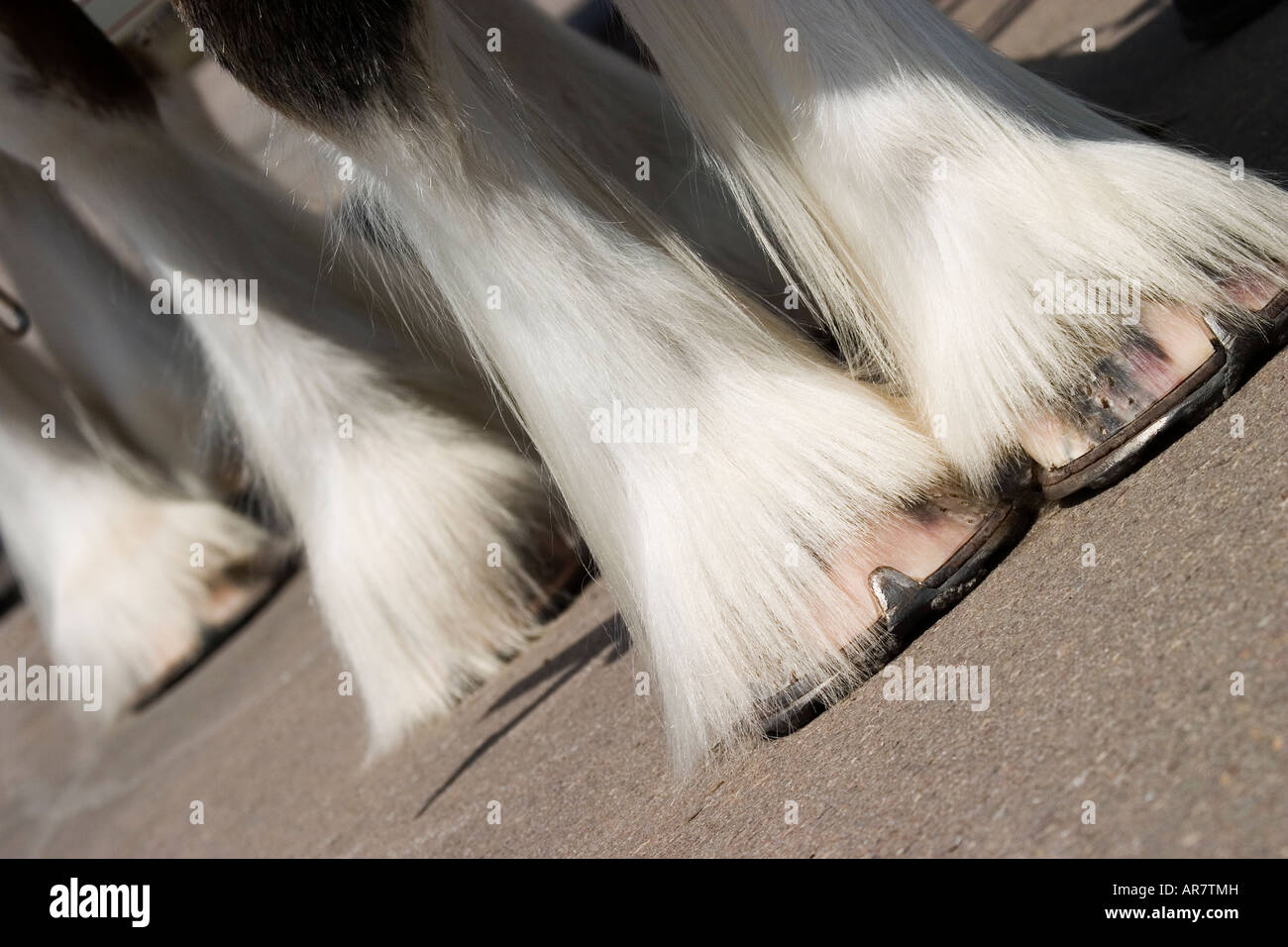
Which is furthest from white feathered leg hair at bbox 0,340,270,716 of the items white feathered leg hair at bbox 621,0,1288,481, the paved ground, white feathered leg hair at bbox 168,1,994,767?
white feathered leg hair at bbox 621,0,1288,481

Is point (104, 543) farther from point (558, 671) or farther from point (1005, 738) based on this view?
point (1005, 738)

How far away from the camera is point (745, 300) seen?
4.84ft

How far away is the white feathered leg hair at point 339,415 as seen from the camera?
1932mm

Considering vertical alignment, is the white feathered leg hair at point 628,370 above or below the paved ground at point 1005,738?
above

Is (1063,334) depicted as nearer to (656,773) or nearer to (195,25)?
(656,773)

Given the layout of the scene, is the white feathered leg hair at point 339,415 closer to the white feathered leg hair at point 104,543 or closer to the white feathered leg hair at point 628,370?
the white feathered leg hair at point 628,370

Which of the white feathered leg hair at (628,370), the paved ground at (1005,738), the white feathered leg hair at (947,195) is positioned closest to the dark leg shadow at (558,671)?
the paved ground at (1005,738)

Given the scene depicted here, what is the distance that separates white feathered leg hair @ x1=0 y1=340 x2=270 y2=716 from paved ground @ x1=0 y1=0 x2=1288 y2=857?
1.86 feet

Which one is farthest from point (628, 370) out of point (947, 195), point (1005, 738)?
point (1005, 738)

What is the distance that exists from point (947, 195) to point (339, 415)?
1.03 meters

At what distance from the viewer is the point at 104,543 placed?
8.98 feet

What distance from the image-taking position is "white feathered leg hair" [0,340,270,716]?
8.96 ft

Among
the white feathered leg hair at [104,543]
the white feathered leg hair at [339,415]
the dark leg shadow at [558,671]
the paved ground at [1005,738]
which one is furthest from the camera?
the white feathered leg hair at [104,543]

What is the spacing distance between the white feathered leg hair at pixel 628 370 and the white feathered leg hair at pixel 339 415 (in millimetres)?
554
